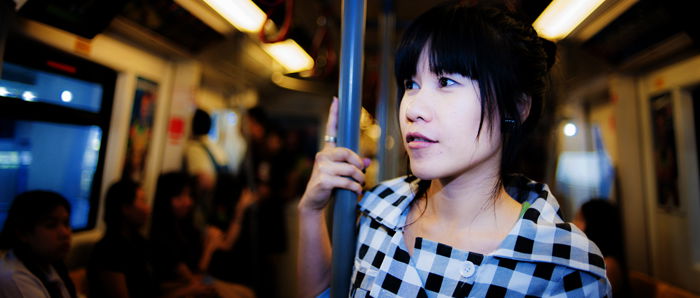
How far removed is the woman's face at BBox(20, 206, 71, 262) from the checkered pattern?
1220 mm

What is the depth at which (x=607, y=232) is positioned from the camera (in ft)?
6.86

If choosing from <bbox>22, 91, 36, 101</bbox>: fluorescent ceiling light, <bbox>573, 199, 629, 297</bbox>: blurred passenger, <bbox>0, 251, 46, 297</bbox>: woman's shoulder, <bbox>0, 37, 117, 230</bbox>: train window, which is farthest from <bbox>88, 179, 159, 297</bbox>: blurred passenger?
<bbox>573, 199, 629, 297</bbox>: blurred passenger

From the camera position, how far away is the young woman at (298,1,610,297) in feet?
2.45

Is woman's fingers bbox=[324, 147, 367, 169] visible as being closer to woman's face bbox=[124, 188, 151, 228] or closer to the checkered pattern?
the checkered pattern

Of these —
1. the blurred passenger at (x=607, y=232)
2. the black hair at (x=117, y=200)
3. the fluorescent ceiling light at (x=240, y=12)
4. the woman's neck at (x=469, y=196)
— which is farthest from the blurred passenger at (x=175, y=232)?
the blurred passenger at (x=607, y=232)

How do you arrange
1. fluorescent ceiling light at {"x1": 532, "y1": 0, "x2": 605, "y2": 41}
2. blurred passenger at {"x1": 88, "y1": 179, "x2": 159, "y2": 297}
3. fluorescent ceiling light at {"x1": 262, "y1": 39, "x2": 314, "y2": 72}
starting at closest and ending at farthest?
1. fluorescent ceiling light at {"x1": 532, "y1": 0, "x2": 605, "y2": 41}
2. blurred passenger at {"x1": 88, "y1": 179, "x2": 159, "y2": 297}
3. fluorescent ceiling light at {"x1": 262, "y1": 39, "x2": 314, "y2": 72}

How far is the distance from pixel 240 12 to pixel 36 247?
1.22 m

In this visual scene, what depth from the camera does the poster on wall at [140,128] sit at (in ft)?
7.17

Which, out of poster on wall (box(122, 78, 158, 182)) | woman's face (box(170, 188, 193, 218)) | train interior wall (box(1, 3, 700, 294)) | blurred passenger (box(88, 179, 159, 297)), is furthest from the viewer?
woman's face (box(170, 188, 193, 218))

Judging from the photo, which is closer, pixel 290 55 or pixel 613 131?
pixel 290 55

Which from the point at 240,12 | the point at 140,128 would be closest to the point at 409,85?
the point at 240,12

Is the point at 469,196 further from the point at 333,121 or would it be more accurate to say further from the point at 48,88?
the point at 48,88

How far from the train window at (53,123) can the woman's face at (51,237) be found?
4.7 inches

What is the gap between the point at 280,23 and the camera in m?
1.71
